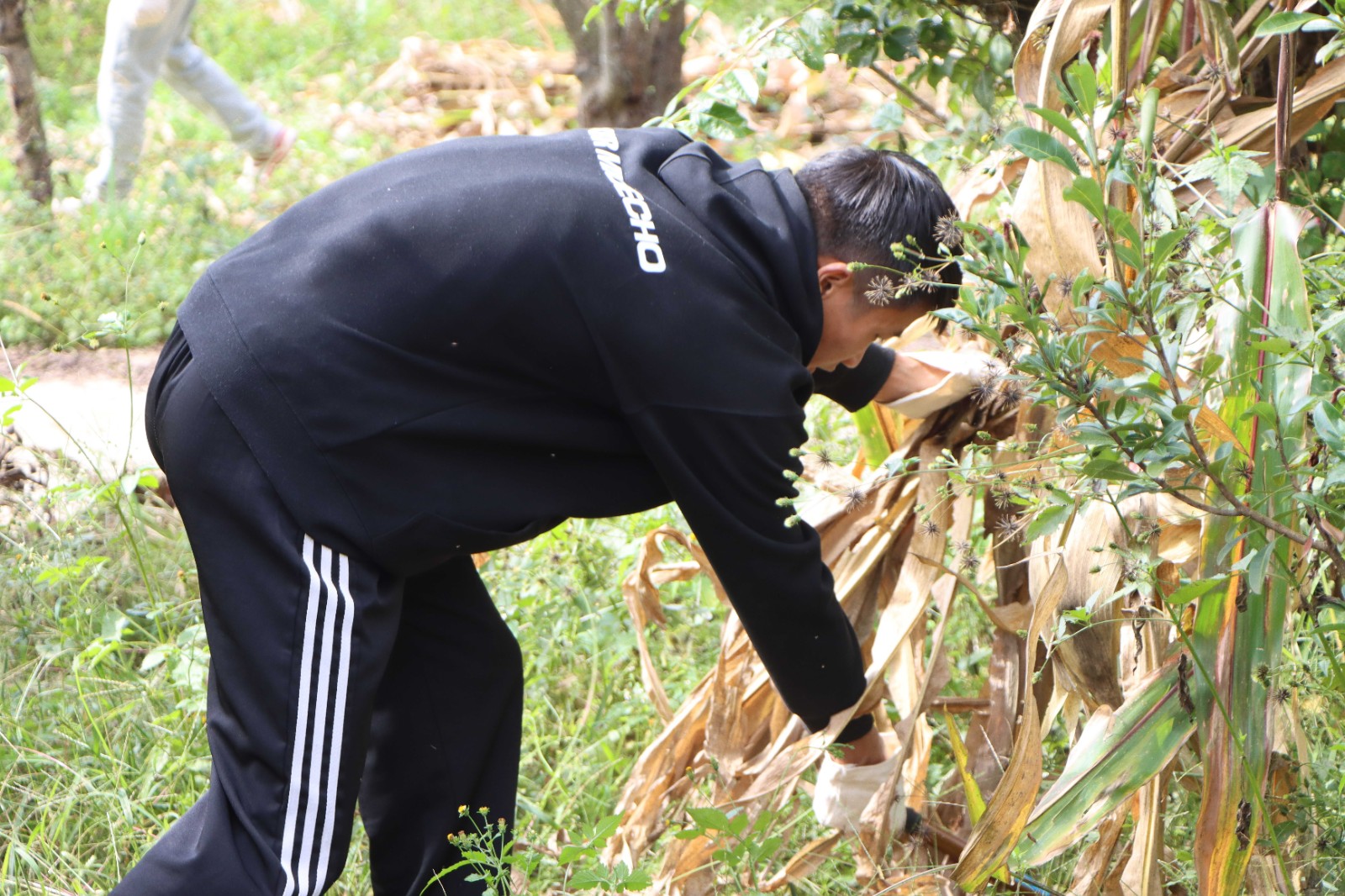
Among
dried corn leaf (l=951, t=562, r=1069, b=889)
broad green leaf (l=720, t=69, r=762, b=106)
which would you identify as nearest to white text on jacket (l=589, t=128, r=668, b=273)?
broad green leaf (l=720, t=69, r=762, b=106)

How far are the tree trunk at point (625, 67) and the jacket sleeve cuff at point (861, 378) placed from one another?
299 centimetres

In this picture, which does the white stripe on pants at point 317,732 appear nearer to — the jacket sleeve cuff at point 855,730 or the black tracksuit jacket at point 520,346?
the black tracksuit jacket at point 520,346

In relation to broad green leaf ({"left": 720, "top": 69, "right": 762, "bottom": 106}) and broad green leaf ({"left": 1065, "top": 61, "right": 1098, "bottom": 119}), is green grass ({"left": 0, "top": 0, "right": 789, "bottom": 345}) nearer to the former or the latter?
broad green leaf ({"left": 720, "top": 69, "right": 762, "bottom": 106})

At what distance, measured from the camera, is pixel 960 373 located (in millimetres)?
2205

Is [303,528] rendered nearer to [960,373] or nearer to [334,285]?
[334,285]

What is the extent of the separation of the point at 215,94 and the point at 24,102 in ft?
2.60

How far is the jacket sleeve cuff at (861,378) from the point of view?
87.3 inches

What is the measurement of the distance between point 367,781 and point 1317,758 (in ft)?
5.22

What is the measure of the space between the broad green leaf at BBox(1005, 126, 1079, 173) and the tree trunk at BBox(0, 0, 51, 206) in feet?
16.2

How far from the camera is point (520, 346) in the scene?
5.94 ft

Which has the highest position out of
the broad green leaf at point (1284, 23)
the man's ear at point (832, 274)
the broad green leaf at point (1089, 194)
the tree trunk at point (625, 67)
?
the broad green leaf at point (1284, 23)

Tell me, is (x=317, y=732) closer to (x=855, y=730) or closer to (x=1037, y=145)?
(x=855, y=730)

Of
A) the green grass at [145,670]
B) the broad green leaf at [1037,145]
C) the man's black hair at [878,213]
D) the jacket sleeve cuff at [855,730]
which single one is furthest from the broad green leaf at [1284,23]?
the green grass at [145,670]

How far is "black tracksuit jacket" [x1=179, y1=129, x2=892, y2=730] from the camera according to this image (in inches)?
69.4
